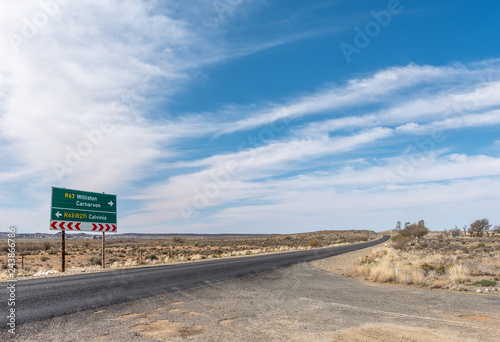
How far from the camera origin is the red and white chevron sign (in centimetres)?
2116

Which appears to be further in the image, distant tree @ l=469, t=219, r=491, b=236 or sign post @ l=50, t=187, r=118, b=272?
distant tree @ l=469, t=219, r=491, b=236

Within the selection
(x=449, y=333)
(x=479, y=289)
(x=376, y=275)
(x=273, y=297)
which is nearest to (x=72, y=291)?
(x=273, y=297)

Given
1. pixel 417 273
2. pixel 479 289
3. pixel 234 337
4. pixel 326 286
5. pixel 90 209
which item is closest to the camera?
pixel 234 337

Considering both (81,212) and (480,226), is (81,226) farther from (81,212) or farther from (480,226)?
(480,226)

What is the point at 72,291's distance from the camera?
36.6 ft

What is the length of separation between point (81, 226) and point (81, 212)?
0.88 meters

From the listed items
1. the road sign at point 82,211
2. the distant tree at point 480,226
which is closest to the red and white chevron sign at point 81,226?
the road sign at point 82,211

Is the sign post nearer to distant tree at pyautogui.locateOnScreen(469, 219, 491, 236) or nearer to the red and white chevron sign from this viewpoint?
the red and white chevron sign

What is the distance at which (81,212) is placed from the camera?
2284 centimetres

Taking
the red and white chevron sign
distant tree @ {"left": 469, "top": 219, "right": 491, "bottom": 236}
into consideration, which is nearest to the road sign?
the red and white chevron sign

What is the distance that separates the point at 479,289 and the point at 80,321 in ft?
44.0

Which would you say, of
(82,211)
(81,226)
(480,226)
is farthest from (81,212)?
(480,226)

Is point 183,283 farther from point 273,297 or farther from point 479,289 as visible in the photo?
point 479,289

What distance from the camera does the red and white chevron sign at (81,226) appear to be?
21156 millimetres
